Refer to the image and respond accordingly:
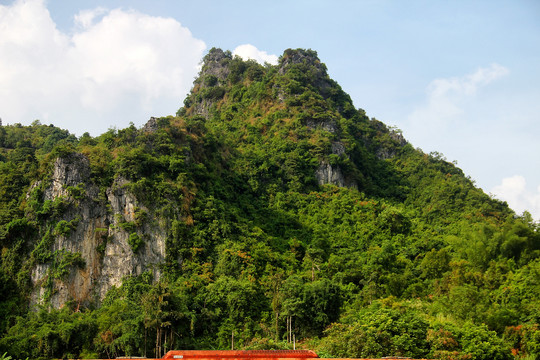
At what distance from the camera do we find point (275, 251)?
3588cm

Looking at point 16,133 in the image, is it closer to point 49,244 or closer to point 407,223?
point 49,244

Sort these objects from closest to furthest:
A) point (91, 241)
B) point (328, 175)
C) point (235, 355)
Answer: point (235, 355) < point (91, 241) < point (328, 175)

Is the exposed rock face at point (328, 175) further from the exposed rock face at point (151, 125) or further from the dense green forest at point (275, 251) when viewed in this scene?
the exposed rock face at point (151, 125)

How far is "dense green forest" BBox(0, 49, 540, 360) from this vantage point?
25234 mm

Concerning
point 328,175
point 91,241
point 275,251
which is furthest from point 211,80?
point 91,241

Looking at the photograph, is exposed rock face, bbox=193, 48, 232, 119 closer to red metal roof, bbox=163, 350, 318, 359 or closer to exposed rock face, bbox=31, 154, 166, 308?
exposed rock face, bbox=31, 154, 166, 308

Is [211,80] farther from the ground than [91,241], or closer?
farther from the ground

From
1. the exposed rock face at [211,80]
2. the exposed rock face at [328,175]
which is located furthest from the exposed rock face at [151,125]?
the exposed rock face at [211,80]

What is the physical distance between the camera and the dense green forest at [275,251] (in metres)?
25.2

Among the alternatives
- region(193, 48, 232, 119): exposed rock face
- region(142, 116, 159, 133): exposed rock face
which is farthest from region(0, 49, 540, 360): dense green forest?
region(193, 48, 232, 119): exposed rock face

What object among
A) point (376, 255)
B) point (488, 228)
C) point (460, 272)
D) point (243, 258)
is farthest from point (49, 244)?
point (488, 228)

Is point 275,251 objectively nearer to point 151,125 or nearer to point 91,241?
point 91,241

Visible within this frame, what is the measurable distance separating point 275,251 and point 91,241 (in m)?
11.4

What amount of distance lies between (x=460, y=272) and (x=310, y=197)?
1664cm
